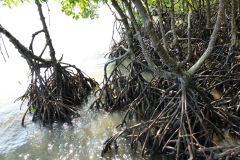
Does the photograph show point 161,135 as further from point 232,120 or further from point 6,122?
point 6,122

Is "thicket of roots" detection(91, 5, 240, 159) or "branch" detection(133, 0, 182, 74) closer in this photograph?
"branch" detection(133, 0, 182, 74)

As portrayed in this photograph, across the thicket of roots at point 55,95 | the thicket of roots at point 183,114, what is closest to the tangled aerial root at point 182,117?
the thicket of roots at point 183,114

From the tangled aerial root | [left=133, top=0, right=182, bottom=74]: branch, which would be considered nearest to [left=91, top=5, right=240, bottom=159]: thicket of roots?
the tangled aerial root

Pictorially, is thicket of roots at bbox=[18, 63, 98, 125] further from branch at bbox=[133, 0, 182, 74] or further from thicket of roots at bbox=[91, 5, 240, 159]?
branch at bbox=[133, 0, 182, 74]

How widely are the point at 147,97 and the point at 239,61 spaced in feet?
7.03

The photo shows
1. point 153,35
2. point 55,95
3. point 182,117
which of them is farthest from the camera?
point 55,95

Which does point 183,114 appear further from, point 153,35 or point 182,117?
point 153,35

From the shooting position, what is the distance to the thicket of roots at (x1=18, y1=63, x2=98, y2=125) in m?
4.63

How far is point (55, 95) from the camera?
4.98 meters

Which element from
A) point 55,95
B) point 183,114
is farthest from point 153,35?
point 55,95

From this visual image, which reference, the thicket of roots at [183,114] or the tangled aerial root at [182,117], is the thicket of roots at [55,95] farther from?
the tangled aerial root at [182,117]

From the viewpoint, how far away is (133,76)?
4.64 meters

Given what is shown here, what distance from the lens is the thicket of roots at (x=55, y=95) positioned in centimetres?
463

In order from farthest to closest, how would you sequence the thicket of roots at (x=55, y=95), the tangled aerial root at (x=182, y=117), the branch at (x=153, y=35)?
the thicket of roots at (x=55, y=95)
the tangled aerial root at (x=182, y=117)
the branch at (x=153, y=35)
